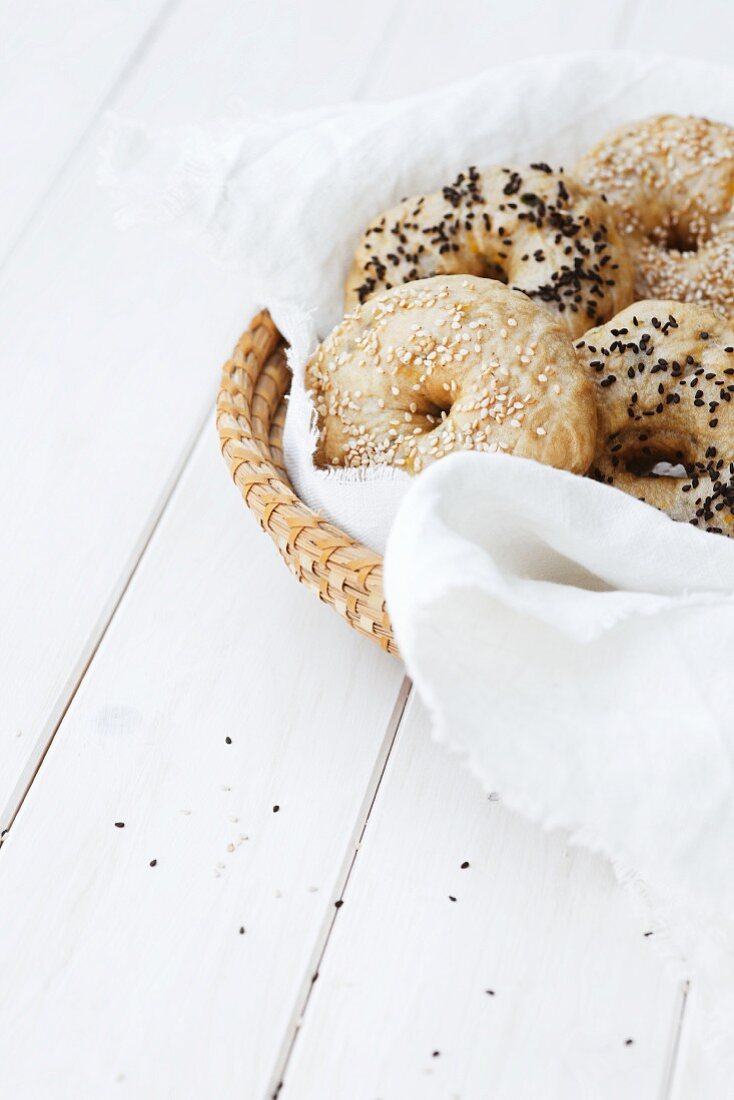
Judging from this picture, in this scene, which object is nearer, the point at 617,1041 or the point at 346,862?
the point at 617,1041

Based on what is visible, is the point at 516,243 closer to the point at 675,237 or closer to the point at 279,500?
the point at 675,237

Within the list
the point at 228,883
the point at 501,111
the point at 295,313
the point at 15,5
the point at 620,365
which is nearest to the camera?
the point at 228,883

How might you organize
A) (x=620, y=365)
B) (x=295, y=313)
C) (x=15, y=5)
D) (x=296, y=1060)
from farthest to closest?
(x=15, y=5), (x=295, y=313), (x=620, y=365), (x=296, y=1060)

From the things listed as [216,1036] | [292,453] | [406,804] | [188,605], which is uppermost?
[292,453]

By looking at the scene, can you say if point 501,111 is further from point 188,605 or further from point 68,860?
point 68,860

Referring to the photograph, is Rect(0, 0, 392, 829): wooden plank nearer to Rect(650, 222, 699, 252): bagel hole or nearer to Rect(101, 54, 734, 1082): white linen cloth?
Rect(101, 54, 734, 1082): white linen cloth

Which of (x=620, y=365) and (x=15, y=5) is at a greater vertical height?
(x=15, y=5)

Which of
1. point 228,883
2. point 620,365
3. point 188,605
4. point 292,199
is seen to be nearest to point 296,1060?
point 228,883
